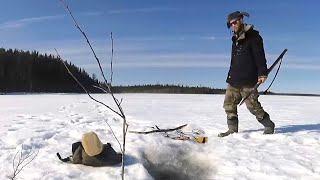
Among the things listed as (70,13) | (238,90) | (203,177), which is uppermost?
(70,13)

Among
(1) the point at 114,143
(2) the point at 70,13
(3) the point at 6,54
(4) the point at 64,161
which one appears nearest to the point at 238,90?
(1) the point at 114,143

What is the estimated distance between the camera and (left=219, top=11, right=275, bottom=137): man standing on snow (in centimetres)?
676

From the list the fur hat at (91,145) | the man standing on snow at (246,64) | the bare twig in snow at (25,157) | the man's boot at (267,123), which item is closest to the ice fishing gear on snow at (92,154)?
the fur hat at (91,145)

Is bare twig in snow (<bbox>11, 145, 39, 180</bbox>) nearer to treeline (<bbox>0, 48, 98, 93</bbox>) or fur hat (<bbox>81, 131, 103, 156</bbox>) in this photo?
fur hat (<bbox>81, 131, 103, 156</bbox>)

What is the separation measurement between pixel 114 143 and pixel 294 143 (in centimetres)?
256

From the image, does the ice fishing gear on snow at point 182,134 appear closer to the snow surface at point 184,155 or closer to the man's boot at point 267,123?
the snow surface at point 184,155

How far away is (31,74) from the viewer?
341 feet

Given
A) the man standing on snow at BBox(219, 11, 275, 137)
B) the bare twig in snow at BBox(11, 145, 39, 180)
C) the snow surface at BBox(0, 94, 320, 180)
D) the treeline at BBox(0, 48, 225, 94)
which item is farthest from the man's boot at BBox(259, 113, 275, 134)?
the treeline at BBox(0, 48, 225, 94)

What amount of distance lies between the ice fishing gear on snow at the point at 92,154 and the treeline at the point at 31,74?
9150 cm

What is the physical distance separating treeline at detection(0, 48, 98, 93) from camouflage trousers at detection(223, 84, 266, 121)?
90.0 meters

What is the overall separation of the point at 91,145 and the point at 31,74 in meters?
103

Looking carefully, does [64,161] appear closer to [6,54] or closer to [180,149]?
[180,149]

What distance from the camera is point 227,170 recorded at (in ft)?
16.9

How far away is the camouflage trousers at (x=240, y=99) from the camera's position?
6.90 metres
